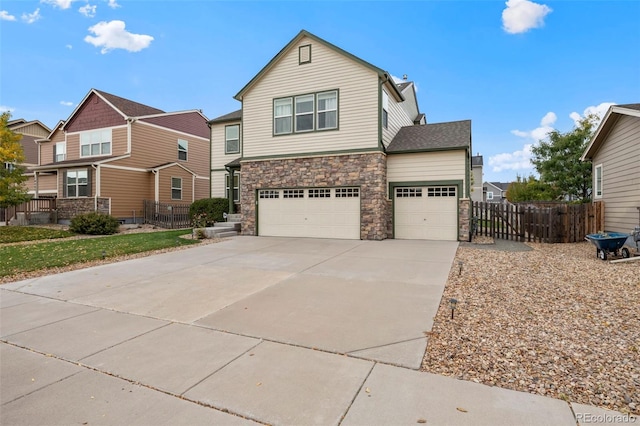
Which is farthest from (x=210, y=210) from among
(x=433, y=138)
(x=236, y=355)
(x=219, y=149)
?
(x=236, y=355)

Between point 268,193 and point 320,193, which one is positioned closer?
point 320,193

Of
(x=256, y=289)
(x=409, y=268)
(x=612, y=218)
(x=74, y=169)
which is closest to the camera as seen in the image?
(x=256, y=289)

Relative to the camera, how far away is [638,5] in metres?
9.66

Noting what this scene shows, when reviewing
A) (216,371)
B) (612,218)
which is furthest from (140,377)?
(612,218)

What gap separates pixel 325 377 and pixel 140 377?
1.70m

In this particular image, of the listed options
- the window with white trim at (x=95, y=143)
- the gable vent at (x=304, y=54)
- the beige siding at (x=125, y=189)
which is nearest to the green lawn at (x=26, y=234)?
the beige siding at (x=125, y=189)

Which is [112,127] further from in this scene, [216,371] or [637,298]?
[637,298]

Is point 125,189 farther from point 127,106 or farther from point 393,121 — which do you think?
point 393,121

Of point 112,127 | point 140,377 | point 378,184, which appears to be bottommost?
point 140,377

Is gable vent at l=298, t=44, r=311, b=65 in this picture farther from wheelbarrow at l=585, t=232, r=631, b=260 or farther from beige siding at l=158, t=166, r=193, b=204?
beige siding at l=158, t=166, r=193, b=204

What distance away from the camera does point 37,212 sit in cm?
1942

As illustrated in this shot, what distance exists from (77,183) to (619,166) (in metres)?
26.4

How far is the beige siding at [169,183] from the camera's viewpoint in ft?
70.2

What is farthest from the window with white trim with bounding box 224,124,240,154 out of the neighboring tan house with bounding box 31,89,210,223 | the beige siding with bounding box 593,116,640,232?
the beige siding with bounding box 593,116,640,232
